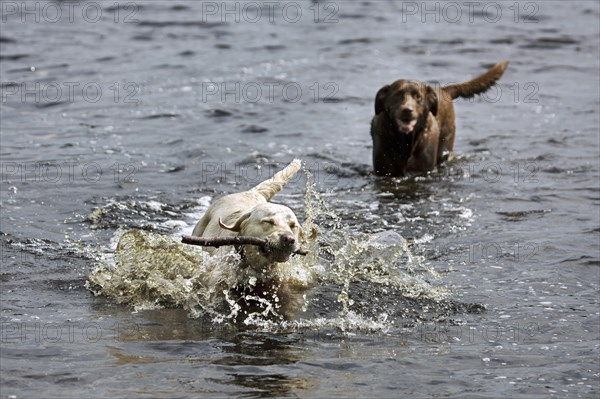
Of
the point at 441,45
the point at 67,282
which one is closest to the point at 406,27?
the point at 441,45

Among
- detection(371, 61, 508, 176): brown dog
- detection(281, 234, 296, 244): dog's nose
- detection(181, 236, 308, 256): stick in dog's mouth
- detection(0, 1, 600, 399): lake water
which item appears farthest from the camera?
detection(371, 61, 508, 176): brown dog

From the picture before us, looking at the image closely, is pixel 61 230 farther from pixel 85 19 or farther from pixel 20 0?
pixel 20 0

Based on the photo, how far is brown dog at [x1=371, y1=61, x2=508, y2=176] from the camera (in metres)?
11.9

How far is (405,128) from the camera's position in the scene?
11.9m

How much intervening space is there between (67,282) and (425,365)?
2.87 m

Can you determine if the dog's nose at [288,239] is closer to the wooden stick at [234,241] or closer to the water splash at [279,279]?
the wooden stick at [234,241]

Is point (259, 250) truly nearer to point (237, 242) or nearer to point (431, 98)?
point (237, 242)

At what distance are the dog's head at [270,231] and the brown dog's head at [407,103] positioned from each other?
457 centimetres

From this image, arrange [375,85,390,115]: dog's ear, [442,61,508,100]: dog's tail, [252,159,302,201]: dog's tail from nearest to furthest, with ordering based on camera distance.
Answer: [252,159,302,201]: dog's tail, [375,85,390,115]: dog's ear, [442,61,508,100]: dog's tail

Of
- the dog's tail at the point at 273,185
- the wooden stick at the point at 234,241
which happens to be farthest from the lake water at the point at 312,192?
the wooden stick at the point at 234,241

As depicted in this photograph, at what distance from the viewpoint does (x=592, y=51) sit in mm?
19922

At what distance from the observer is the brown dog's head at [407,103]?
11859 millimetres

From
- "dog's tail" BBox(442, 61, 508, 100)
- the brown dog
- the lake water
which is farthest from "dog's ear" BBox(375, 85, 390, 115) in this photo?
"dog's tail" BBox(442, 61, 508, 100)

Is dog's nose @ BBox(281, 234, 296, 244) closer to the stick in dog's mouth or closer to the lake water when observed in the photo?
the stick in dog's mouth
